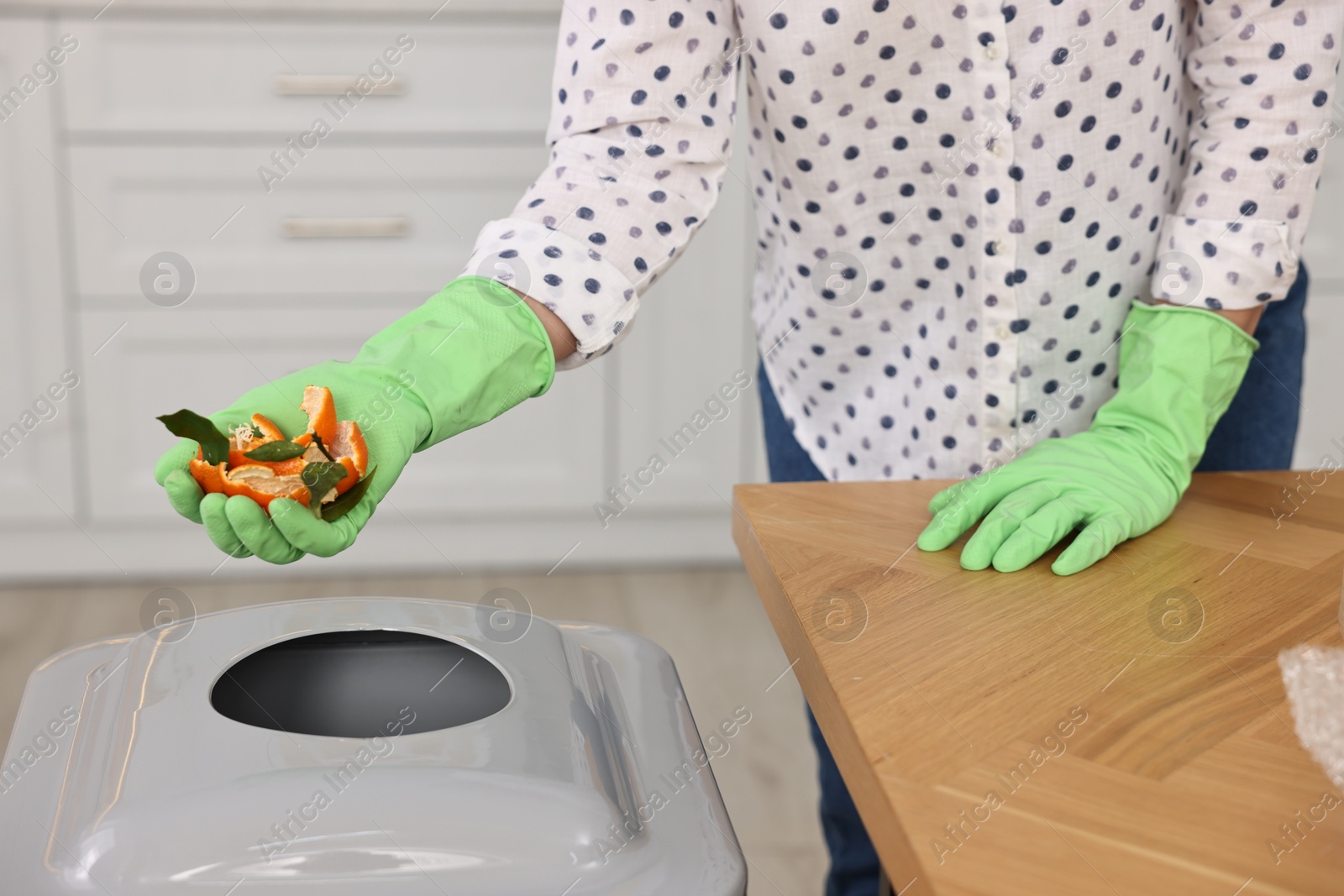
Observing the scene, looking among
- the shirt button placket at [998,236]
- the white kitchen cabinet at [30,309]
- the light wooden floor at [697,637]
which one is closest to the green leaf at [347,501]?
the shirt button placket at [998,236]

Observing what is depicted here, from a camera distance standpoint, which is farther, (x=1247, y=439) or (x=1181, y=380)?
(x=1247, y=439)

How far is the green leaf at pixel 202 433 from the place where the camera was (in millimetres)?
547

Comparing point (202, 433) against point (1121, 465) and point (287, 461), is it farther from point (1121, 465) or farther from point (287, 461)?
point (1121, 465)

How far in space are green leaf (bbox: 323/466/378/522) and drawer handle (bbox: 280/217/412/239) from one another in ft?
4.08

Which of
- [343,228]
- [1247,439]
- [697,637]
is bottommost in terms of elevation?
[697,637]

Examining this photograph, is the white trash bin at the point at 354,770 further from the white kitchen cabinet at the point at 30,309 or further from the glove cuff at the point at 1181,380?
the white kitchen cabinet at the point at 30,309

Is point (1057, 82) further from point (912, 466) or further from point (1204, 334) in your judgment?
point (912, 466)

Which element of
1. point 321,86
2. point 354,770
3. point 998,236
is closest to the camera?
point 354,770

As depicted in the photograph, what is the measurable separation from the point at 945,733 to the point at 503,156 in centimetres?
149

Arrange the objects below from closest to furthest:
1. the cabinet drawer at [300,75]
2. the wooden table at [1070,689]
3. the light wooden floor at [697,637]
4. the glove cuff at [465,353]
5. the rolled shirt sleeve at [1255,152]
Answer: the wooden table at [1070,689] < the glove cuff at [465,353] < the rolled shirt sleeve at [1255,152] < the light wooden floor at [697,637] < the cabinet drawer at [300,75]

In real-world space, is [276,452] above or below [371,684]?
above

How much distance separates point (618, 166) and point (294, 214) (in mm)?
1165

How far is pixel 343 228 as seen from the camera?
1778mm

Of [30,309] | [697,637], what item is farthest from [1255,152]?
[30,309]
